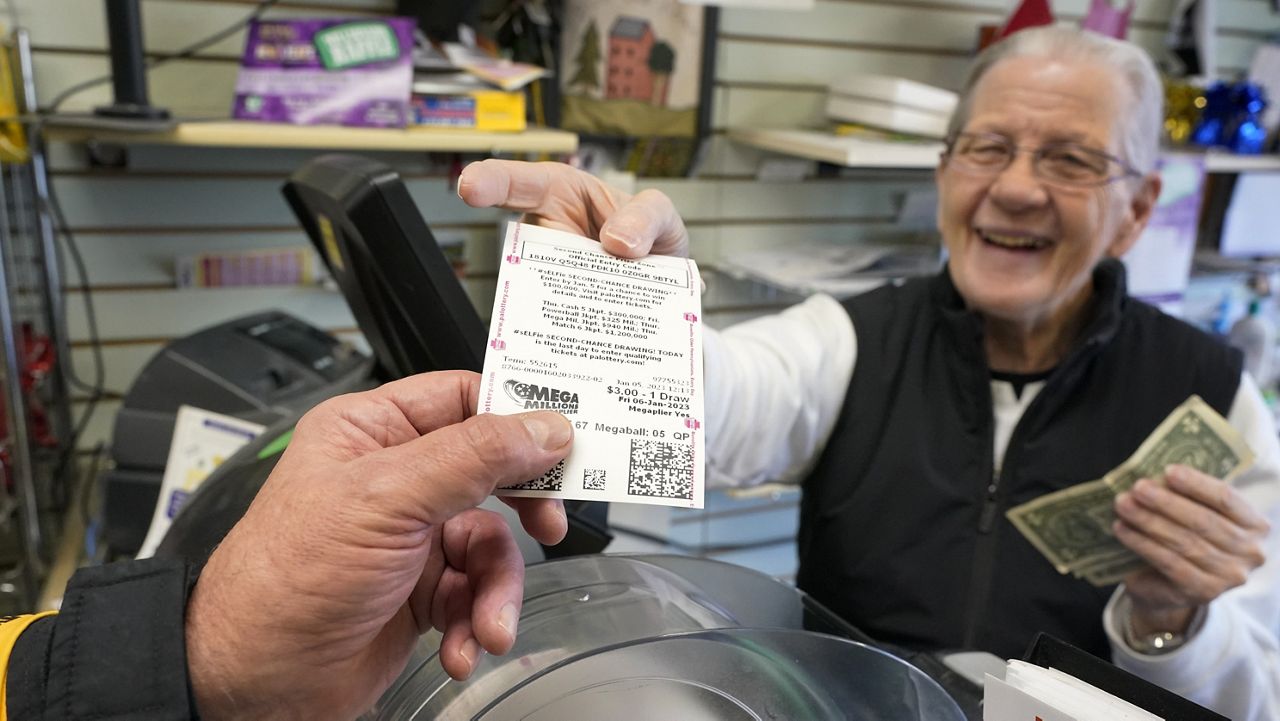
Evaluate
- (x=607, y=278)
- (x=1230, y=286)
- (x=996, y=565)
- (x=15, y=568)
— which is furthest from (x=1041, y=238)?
(x=1230, y=286)

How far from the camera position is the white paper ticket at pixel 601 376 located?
0.58 metres

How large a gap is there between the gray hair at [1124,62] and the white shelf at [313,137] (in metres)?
0.87

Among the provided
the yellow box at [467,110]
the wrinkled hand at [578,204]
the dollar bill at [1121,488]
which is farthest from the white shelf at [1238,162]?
→ the wrinkled hand at [578,204]

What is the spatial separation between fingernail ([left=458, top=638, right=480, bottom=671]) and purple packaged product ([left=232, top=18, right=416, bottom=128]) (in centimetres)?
136

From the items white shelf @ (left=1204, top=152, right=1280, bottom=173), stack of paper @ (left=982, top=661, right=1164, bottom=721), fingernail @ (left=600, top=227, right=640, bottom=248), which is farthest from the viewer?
white shelf @ (left=1204, top=152, right=1280, bottom=173)

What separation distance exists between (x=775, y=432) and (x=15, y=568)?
4.70ft

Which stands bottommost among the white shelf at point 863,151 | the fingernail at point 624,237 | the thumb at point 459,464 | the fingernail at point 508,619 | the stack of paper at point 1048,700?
the fingernail at point 508,619

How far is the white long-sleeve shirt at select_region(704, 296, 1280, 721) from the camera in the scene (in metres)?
1.21

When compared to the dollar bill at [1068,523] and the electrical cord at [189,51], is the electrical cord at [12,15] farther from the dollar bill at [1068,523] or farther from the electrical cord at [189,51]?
the dollar bill at [1068,523]

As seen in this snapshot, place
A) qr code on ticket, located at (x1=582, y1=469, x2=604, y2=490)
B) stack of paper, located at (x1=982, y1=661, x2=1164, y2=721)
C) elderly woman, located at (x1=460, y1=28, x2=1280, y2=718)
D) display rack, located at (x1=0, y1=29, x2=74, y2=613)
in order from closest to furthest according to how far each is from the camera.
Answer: stack of paper, located at (x1=982, y1=661, x2=1164, y2=721) → qr code on ticket, located at (x1=582, y1=469, x2=604, y2=490) → elderly woman, located at (x1=460, y1=28, x2=1280, y2=718) → display rack, located at (x1=0, y1=29, x2=74, y2=613)

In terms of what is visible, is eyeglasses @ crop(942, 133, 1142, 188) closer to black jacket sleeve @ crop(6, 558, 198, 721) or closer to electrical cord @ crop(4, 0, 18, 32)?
black jacket sleeve @ crop(6, 558, 198, 721)

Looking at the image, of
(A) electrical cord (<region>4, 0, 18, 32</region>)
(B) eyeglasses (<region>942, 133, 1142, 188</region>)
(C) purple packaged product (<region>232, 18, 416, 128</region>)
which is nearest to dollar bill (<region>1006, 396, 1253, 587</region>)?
(B) eyeglasses (<region>942, 133, 1142, 188</region>)

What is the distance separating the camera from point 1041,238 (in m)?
1.42

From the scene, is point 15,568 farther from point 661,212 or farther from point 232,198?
point 661,212
